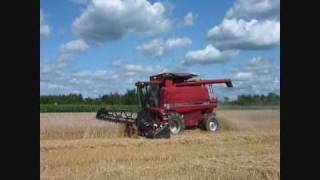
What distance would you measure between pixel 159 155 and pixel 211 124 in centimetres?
884

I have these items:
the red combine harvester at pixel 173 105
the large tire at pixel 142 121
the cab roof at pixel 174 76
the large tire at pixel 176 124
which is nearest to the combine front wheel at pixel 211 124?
the red combine harvester at pixel 173 105

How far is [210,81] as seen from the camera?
22422mm

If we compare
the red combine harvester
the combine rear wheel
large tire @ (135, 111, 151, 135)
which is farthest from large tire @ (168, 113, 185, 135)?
the combine rear wheel

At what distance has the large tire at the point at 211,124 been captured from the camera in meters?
22.1

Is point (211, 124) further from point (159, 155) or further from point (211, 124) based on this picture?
point (159, 155)

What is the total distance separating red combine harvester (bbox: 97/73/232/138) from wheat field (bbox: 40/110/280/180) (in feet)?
2.19

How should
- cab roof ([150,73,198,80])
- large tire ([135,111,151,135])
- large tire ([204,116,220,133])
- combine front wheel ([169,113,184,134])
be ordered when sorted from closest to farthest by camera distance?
large tire ([135,111,151,135]), combine front wheel ([169,113,184,134]), cab roof ([150,73,198,80]), large tire ([204,116,220,133])

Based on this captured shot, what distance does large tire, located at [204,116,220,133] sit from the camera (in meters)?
22.1

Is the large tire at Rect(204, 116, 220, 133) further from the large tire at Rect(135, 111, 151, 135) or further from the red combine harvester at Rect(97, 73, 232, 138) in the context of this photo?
the large tire at Rect(135, 111, 151, 135)

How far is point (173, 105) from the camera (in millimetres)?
21375

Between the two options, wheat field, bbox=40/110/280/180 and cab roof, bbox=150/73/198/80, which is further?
cab roof, bbox=150/73/198/80
